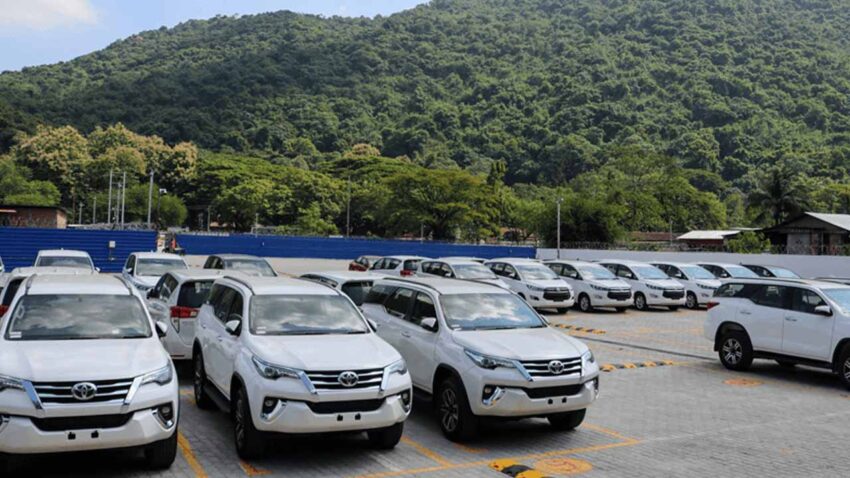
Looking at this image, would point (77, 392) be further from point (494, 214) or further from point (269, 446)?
point (494, 214)

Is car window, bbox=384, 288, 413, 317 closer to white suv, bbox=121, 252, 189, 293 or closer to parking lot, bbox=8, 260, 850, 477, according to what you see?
parking lot, bbox=8, 260, 850, 477

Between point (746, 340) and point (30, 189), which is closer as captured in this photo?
point (746, 340)

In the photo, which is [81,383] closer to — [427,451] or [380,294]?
[427,451]

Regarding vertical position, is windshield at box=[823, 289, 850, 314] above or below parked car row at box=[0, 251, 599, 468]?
above

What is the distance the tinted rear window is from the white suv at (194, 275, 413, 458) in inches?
78.6

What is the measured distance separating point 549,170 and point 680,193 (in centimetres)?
5286

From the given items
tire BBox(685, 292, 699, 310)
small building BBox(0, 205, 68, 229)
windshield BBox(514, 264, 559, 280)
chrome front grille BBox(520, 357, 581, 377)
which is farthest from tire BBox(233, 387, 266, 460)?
small building BBox(0, 205, 68, 229)

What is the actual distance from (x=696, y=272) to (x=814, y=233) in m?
26.2

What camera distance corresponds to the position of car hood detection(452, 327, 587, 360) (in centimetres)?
780

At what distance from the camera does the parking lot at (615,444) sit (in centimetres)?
687

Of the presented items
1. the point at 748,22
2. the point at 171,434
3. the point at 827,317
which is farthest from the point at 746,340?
the point at 748,22

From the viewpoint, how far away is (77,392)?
19.5 ft

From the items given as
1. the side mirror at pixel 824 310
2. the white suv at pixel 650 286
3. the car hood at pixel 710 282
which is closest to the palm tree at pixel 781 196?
the car hood at pixel 710 282

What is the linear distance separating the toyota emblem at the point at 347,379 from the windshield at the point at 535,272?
53.6 feet
